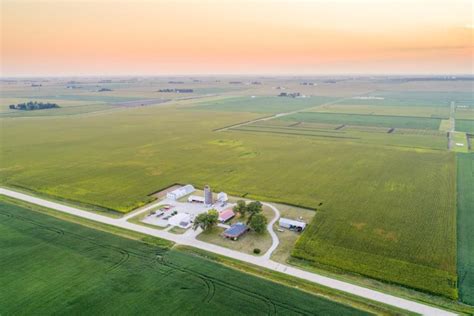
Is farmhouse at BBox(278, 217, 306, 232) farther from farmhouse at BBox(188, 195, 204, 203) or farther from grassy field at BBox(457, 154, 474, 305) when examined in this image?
grassy field at BBox(457, 154, 474, 305)

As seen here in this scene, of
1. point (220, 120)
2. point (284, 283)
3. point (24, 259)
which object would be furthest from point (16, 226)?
point (220, 120)

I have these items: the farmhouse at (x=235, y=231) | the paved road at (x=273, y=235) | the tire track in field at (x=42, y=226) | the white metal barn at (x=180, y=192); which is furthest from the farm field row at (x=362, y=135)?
the tire track in field at (x=42, y=226)

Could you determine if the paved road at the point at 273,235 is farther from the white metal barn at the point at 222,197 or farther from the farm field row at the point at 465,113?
the farm field row at the point at 465,113

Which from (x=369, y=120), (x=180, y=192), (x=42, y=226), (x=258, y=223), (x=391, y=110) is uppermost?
(x=391, y=110)

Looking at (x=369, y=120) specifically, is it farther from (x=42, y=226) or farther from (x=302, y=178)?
(x=42, y=226)

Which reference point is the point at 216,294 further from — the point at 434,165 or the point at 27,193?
the point at 434,165

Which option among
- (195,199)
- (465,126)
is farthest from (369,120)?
(195,199)
